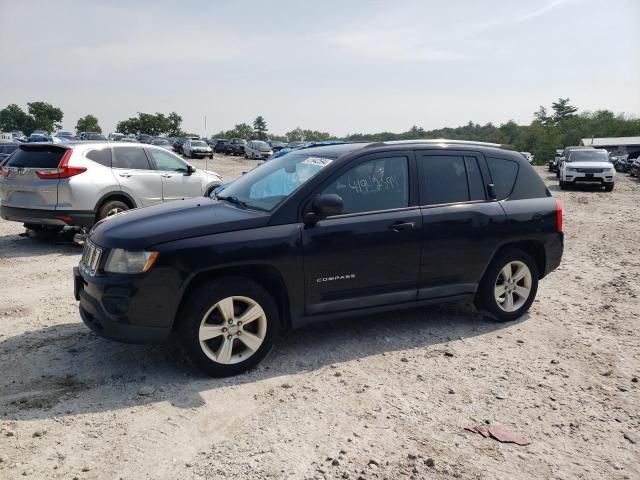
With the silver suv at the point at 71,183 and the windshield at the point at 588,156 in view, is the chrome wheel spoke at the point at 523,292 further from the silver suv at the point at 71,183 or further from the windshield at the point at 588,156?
the windshield at the point at 588,156

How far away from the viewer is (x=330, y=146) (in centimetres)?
507

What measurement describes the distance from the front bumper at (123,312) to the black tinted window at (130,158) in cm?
564

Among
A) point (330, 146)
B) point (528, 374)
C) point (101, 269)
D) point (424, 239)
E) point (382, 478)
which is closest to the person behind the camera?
point (382, 478)

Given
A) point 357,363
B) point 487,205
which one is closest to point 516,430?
point 357,363

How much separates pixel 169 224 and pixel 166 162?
601 centimetres

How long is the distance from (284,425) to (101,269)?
→ 1794 mm

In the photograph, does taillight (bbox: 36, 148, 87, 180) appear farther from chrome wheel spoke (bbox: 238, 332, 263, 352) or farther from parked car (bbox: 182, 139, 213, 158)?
parked car (bbox: 182, 139, 213, 158)

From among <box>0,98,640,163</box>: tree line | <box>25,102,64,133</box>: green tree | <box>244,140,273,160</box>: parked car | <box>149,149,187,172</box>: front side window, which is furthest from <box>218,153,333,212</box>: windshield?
<box>25,102,64,133</box>: green tree

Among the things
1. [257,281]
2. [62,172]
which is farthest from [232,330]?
[62,172]

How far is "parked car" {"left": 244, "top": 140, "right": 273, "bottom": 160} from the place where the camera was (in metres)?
45.2

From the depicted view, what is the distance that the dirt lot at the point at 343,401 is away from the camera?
9.69ft

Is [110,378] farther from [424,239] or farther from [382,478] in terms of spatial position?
[424,239]

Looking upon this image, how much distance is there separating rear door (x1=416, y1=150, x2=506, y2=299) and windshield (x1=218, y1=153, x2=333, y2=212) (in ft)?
3.43

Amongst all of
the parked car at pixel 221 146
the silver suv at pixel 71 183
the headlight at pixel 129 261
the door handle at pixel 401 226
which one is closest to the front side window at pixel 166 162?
the silver suv at pixel 71 183
